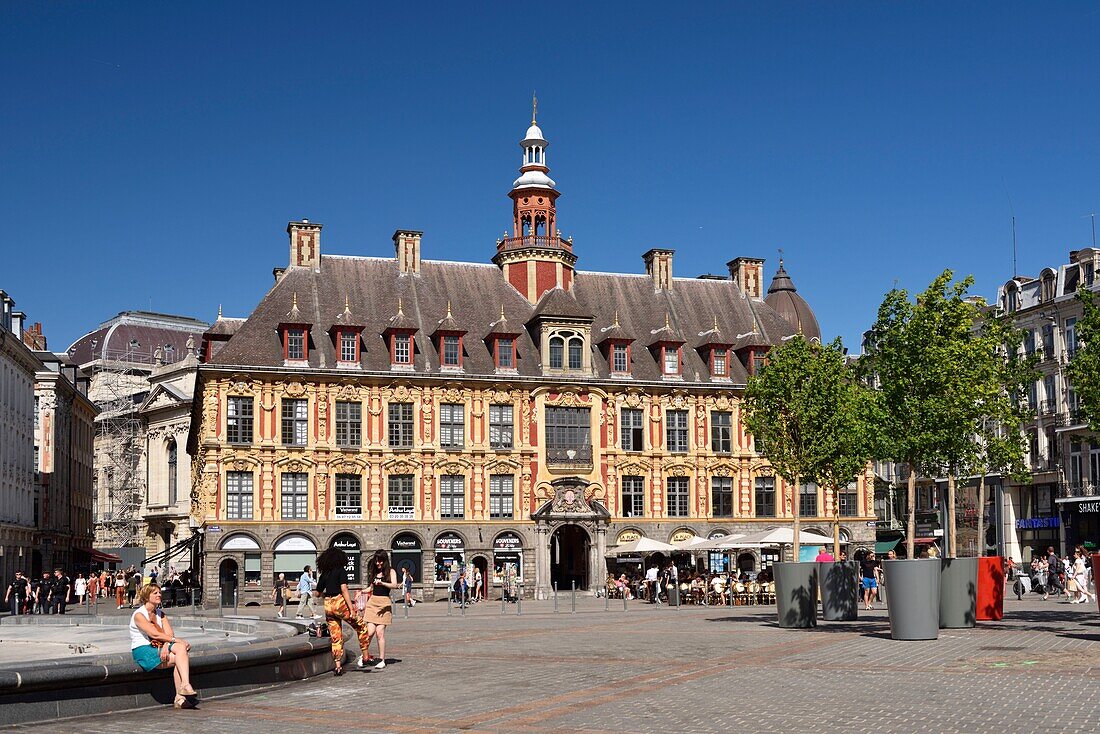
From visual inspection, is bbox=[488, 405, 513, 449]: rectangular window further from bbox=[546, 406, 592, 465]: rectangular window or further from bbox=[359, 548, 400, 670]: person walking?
bbox=[359, 548, 400, 670]: person walking

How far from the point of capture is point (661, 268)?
2655 inches

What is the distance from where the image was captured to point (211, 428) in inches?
2149

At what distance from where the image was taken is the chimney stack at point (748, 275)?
6862 centimetres

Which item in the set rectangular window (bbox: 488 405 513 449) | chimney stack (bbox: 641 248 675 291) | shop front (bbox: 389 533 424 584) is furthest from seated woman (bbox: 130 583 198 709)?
chimney stack (bbox: 641 248 675 291)

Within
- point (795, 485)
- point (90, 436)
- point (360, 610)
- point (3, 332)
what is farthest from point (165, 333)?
point (360, 610)

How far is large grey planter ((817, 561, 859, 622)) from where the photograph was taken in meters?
31.2

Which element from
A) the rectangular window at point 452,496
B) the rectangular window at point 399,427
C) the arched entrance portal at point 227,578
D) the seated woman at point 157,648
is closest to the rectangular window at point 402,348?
the rectangular window at point 399,427

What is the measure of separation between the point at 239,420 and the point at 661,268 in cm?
2330

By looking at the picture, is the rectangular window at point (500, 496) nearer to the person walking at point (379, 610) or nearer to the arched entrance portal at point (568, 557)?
the arched entrance portal at point (568, 557)

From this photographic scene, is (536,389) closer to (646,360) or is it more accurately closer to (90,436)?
(646,360)

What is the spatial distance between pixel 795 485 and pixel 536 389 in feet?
75.8

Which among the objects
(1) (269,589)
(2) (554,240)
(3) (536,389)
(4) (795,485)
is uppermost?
(2) (554,240)

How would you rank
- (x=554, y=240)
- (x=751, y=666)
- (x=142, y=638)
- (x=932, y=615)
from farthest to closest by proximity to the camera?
(x=554, y=240) < (x=932, y=615) < (x=751, y=666) < (x=142, y=638)

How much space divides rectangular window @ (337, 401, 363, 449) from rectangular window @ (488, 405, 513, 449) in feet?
19.2
